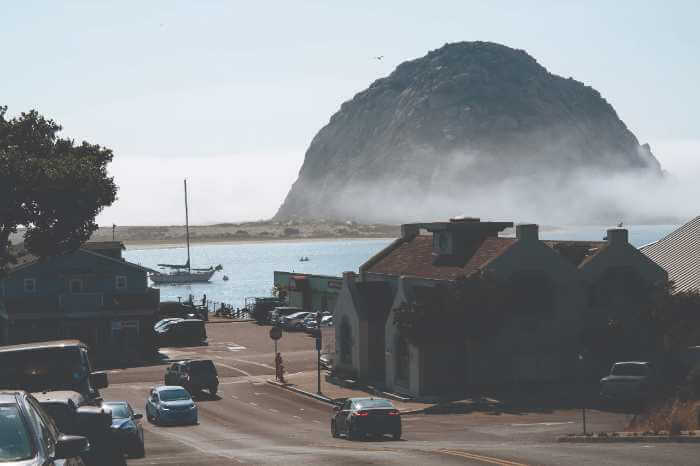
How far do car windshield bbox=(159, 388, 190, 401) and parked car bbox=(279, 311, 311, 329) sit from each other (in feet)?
127

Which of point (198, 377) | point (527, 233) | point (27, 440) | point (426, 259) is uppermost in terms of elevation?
point (527, 233)

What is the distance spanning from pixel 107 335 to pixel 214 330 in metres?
16.3

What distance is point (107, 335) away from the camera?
234 ft

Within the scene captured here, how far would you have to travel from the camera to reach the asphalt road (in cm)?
2555

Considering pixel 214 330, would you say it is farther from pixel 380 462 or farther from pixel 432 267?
pixel 380 462

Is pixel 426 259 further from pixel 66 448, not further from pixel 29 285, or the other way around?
pixel 66 448

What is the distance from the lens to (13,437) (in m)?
11.0

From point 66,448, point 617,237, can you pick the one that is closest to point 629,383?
point 617,237

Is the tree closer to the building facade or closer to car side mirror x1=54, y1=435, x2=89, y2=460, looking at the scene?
the building facade

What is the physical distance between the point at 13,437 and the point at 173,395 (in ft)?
106

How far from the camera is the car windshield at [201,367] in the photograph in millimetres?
52594

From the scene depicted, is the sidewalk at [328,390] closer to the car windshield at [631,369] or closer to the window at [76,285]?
the car windshield at [631,369]

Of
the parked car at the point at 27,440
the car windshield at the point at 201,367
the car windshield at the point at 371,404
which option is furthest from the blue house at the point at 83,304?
the parked car at the point at 27,440

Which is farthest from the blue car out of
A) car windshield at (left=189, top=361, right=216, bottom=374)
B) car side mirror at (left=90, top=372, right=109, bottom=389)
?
car side mirror at (left=90, top=372, right=109, bottom=389)
